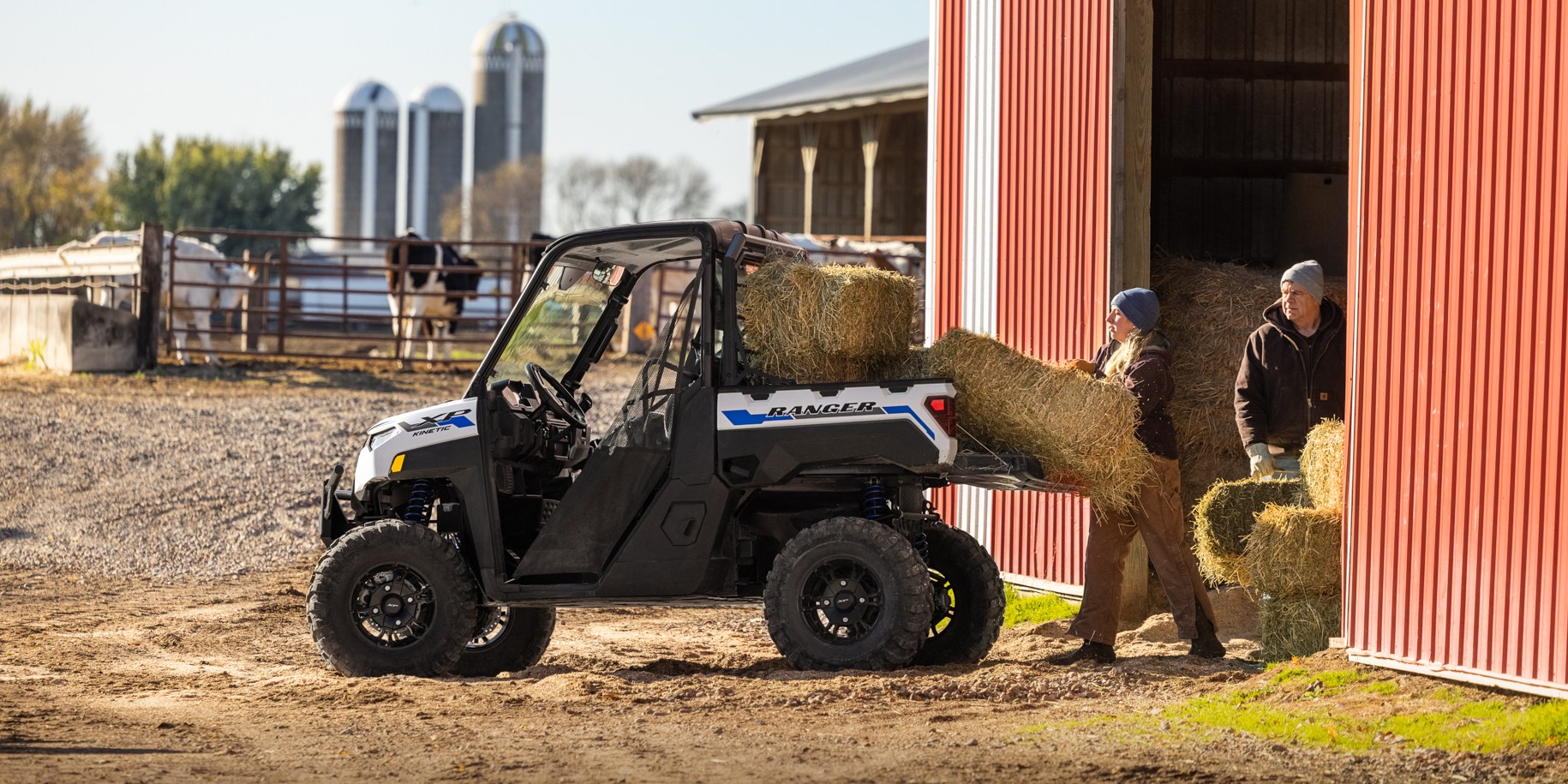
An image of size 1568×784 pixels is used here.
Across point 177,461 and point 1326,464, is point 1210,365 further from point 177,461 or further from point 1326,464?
point 177,461

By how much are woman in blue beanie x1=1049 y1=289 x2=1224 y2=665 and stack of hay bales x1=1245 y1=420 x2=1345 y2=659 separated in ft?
1.59

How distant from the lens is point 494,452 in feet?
26.0

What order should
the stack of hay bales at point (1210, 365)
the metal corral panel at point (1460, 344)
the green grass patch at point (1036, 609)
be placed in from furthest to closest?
the stack of hay bales at point (1210, 365) < the green grass patch at point (1036, 609) < the metal corral panel at point (1460, 344)

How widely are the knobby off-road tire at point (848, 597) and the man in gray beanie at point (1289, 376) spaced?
2.09 m

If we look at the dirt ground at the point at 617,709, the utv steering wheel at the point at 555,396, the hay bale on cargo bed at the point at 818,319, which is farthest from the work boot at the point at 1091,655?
the utv steering wheel at the point at 555,396

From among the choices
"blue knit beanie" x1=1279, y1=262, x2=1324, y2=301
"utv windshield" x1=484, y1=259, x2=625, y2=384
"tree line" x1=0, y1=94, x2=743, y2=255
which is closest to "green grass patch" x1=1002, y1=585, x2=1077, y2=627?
"blue knit beanie" x1=1279, y1=262, x2=1324, y2=301

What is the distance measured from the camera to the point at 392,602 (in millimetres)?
7977

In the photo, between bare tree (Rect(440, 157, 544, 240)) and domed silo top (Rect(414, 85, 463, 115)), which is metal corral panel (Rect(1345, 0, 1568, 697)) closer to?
bare tree (Rect(440, 157, 544, 240))

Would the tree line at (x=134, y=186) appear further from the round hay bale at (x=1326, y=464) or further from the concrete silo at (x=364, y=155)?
the round hay bale at (x=1326, y=464)

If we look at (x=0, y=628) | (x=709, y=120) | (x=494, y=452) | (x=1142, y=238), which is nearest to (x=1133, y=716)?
(x=494, y=452)

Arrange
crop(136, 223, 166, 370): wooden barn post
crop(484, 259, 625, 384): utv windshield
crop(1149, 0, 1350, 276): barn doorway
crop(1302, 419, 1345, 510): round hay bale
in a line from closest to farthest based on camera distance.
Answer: crop(1302, 419, 1345, 510): round hay bale
crop(484, 259, 625, 384): utv windshield
crop(1149, 0, 1350, 276): barn doorway
crop(136, 223, 166, 370): wooden barn post

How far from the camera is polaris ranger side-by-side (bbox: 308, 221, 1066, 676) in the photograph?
7609mm

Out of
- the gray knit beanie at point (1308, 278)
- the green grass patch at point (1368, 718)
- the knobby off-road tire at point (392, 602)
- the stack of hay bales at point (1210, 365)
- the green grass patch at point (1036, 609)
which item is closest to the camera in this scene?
the green grass patch at point (1368, 718)

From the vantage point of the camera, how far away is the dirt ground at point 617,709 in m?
5.93
